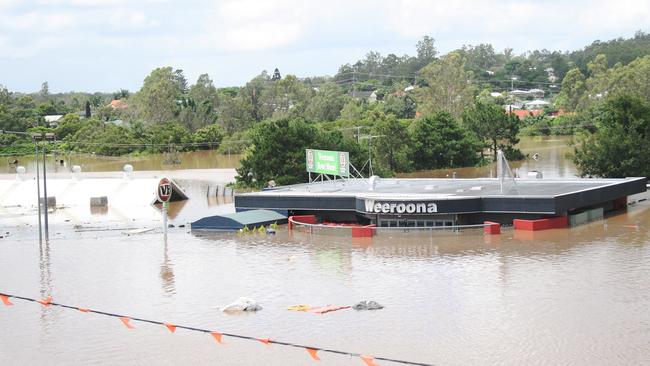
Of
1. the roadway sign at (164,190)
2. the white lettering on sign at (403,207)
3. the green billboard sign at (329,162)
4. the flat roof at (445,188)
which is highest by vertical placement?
the green billboard sign at (329,162)

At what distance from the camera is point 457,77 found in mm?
139375

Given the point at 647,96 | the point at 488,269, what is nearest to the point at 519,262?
the point at 488,269

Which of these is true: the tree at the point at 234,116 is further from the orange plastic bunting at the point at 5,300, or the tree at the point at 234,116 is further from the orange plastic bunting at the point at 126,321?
the orange plastic bunting at the point at 126,321

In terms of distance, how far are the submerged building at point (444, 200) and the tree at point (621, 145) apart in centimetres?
1214

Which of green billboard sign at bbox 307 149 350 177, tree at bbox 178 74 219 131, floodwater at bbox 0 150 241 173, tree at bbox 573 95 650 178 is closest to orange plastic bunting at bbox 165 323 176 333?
green billboard sign at bbox 307 149 350 177

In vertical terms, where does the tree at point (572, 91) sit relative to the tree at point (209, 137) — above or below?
above

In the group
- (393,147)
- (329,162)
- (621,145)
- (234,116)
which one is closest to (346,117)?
(234,116)

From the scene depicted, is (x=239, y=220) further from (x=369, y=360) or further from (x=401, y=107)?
(x=401, y=107)

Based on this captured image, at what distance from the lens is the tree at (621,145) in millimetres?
68438

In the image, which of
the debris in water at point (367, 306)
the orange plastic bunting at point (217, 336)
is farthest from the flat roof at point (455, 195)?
the orange plastic bunting at point (217, 336)

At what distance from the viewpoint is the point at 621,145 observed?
68.6 meters

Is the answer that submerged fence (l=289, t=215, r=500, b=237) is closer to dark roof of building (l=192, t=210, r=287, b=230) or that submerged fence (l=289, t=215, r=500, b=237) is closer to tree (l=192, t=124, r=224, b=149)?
dark roof of building (l=192, t=210, r=287, b=230)

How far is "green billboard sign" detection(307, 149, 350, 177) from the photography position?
59.8 m

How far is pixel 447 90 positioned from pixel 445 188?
85.9 metres
